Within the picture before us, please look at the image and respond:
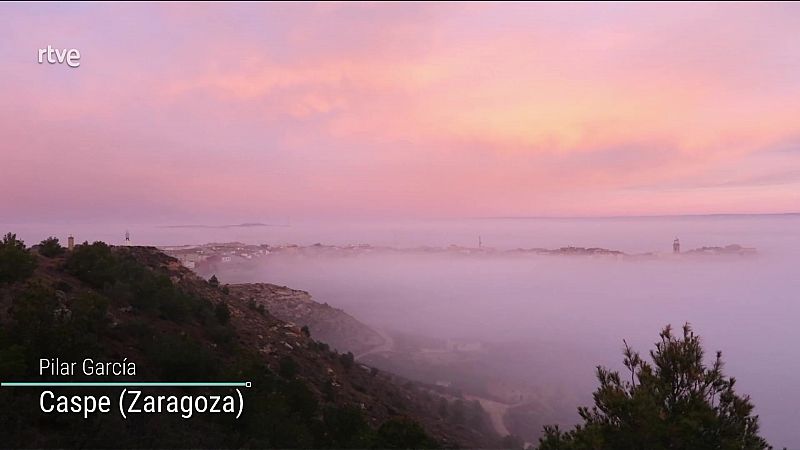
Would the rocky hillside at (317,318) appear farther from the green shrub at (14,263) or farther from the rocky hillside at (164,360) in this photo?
the green shrub at (14,263)

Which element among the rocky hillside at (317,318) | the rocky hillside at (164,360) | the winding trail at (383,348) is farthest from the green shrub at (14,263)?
the winding trail at (383,348)

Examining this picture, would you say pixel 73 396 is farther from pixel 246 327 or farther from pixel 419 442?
pixel 246 327

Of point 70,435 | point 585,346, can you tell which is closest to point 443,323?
point 585,346

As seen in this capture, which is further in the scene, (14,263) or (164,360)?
(14,263)

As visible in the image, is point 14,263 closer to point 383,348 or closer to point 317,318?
point 317,318

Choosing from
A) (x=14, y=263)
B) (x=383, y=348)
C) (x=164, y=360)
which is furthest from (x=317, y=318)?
(x=164, y=360)

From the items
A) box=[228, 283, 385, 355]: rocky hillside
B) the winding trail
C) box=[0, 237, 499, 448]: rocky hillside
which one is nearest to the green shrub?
box=[0, 237, 499, 448]: rocky hillside

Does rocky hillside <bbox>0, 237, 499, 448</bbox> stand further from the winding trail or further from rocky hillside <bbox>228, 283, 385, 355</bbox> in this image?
the winding trail
